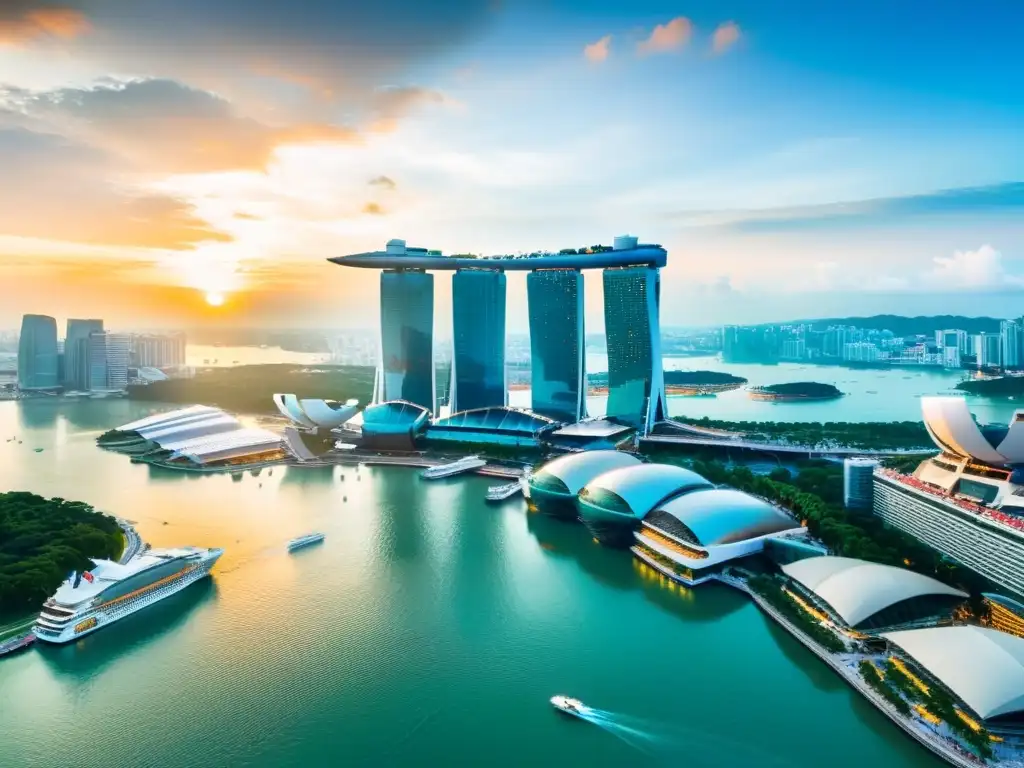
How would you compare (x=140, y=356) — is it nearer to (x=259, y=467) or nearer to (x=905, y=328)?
(x=259, y=467)

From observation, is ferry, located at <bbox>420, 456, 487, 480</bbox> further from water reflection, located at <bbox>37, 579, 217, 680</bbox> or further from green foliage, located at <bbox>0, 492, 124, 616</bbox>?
water reflection, located at <bbox>37, 579, 217, 680</bbox>

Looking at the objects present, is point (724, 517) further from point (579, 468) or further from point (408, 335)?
point (408, 335)

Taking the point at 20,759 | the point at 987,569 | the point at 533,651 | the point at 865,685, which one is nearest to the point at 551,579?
the point at 533,651

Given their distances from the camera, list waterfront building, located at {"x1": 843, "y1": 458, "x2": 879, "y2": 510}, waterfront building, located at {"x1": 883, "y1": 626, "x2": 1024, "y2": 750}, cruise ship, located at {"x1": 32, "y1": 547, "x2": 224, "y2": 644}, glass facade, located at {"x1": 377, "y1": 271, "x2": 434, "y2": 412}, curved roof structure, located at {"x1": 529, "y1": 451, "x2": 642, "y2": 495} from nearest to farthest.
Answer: waterfront building, located at {"x1": 883, "y1": 626, "x2": 1024, "y2": 750} → cruise ship, located at {"x1": 32, "y1": 547, "x2": 224, "y2": 644} → waterfront building, located at {"x1": 843, "y1": 458, "x2": 879, "y2": 510} → curved roof structure, located at {"x1": 529, "y1": 451, "x2": 642, "y2": 495} → glass facade, located at {"x1": 377, "y1": 271, "x2": 434, "y2": 412}

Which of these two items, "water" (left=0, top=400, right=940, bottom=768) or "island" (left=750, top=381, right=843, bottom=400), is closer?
"water" (left=0, top=400, right=940, bottom=768)

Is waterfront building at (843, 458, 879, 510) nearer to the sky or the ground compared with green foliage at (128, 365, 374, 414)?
nearer to the ground

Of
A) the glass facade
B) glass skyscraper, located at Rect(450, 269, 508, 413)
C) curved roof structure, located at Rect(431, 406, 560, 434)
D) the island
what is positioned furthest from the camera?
the island

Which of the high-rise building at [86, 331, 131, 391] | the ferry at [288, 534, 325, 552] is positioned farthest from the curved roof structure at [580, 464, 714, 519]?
the high-rise building at [86, 331, 131, 391]

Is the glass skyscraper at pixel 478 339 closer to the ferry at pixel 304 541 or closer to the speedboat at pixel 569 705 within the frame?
the ferry at pixel 304 541
